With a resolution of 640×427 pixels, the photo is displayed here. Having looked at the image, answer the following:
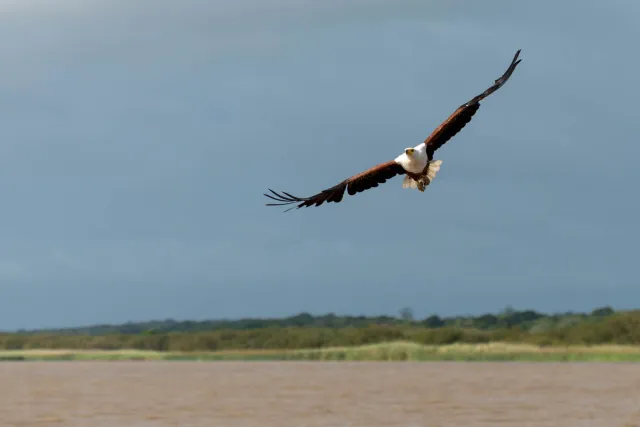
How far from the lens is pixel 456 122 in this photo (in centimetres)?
1680

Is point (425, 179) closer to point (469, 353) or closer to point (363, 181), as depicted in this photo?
point (363, 181)

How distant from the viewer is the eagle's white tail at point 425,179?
53.2 feet

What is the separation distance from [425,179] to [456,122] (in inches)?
41.1

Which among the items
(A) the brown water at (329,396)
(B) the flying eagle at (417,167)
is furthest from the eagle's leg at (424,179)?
(A) the brown water at (329,396)

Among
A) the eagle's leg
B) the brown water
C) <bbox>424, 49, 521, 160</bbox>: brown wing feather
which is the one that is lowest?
the brown water

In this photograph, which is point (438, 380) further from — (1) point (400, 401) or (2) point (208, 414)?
(2) point (208, 414)

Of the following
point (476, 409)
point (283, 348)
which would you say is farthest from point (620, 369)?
point (476, 409)

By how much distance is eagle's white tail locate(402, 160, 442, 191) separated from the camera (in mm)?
16219

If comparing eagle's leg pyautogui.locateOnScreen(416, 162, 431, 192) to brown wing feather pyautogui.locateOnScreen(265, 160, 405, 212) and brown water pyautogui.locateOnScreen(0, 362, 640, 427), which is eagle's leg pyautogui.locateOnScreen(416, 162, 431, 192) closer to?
brown wing feather pyautogui.locateOnScreen(265, 160, 405, 212)

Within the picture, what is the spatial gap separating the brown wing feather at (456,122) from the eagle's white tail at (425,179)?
0.49 feet

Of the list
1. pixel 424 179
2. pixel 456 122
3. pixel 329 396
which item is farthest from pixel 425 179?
pixel 329 396

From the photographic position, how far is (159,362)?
58.9 m

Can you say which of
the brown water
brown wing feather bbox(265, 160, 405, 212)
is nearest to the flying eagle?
brown wing feather bbox(265, 160, 405, 212)

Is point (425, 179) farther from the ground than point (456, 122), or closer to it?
closer to it
